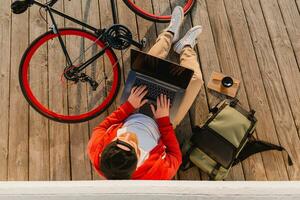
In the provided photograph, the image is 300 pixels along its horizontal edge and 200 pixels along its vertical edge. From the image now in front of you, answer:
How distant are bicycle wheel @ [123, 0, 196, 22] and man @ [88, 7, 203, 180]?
0.29 meters

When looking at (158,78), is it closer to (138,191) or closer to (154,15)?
(154,15)

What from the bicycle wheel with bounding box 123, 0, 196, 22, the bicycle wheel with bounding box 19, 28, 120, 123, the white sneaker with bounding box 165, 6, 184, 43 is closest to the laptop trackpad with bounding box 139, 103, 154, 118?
the bicycle wheel with bounding box 19, 28, 120, 123

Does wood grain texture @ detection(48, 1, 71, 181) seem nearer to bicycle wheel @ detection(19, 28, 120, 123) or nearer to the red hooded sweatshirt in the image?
bicycle wheel @ detection(19, 28, 120, 123)

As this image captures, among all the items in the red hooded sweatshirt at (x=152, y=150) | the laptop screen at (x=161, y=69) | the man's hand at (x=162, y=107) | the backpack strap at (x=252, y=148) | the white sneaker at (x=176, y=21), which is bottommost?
the backpack strap at (x=252, y=148)

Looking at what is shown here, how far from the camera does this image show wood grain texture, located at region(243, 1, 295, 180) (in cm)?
345

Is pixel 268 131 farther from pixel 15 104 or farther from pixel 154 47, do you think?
pixel 15 104

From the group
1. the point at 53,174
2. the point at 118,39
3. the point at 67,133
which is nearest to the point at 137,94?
the point at 118,39

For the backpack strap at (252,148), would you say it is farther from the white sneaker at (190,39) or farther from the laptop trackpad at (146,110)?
the white sneaker at (190,39)

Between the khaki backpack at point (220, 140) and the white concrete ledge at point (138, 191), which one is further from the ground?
the white concrete ledge at point (138, 191)

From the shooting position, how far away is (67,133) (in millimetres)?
3447

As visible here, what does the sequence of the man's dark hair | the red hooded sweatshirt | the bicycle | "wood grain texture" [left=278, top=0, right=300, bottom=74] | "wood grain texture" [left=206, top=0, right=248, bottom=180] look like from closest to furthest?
the man's dark hair
the red hooded sweatshirt
the bicycle
"wood grain texture" [left=206, top=0, right=248, bottom=180]
"wood grain texture" [left=278, top=0, right=300, bottom=74]

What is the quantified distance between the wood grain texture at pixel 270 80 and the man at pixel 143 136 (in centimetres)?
71

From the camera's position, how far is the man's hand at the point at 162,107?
3.03m

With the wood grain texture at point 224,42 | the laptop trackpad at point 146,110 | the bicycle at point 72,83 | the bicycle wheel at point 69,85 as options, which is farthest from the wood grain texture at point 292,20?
the bicycle wheel at point 69,85
